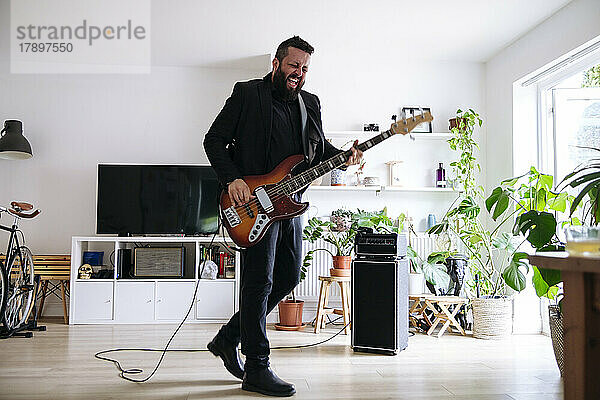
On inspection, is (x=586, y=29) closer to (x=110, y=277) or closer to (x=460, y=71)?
(x=460, y=71)

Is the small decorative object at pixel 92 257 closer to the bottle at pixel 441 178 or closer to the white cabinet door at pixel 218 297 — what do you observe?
the white cabinet door at pixel 218 297

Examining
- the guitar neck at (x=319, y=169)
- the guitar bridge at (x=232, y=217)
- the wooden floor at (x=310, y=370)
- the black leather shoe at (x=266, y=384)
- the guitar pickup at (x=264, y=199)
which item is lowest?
the wooden floor at (x=310, y=370)

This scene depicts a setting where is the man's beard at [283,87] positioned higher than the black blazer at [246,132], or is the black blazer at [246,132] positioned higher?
the man's beard at [283,87]

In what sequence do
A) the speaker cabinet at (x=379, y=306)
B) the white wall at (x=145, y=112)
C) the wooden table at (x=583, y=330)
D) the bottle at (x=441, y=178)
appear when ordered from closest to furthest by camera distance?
1. the wooden table at (x=583, y=330)
2. the speaker cabinet at (x=379, y=306)
3. the bottle at (x=441, y=178)
4. the white wall at (x=145, y=112)

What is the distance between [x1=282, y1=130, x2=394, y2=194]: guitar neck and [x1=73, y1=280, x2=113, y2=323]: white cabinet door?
298 centimetres

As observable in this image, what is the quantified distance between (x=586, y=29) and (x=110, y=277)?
395 cm

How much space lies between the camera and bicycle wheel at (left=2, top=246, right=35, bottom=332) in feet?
13.9

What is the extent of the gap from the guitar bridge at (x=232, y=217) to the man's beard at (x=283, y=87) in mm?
520

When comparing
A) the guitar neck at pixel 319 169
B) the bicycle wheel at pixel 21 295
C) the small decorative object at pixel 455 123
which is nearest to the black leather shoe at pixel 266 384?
the guitar neck at pixel 319 169

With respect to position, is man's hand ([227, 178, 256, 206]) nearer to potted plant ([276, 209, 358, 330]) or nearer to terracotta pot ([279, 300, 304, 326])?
potted plant ([276, 209, 358, 330])

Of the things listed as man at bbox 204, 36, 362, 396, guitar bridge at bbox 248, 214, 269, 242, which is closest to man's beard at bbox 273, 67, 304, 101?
man at bbox 204, 36, 362, 396

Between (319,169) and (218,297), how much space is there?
9.18ft

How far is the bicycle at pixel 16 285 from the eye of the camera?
3.96 metres

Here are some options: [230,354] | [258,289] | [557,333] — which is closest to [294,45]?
[258,289]
